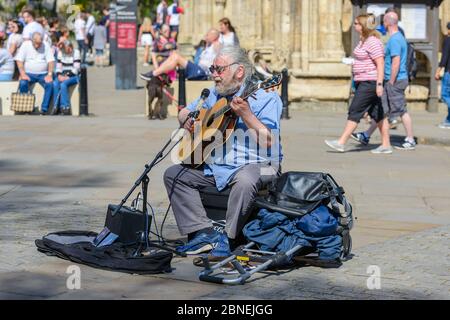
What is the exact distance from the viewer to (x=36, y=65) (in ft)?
61.7

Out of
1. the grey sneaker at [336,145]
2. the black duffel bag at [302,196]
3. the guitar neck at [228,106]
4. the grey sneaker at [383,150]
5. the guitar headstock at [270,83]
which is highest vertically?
the guitar headstock at [270,83]

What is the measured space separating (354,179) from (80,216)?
11.8ft

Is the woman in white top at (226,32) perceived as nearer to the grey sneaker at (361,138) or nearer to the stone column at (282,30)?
the stone column at (282,30)

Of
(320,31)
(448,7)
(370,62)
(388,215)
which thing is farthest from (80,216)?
(448,7)

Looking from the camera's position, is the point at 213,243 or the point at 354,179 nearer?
the point at 213,243

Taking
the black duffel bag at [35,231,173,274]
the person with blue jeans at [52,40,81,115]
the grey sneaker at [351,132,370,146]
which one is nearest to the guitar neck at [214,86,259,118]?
the black duffel bag at [35,231,173,274]

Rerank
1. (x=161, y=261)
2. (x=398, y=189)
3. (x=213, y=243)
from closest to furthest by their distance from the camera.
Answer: (x=161, y=261), (x=213, y=243), (x=398, y=189)

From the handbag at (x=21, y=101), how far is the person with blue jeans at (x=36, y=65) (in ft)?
0.73

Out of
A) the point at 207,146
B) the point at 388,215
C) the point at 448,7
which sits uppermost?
the point at 448,7

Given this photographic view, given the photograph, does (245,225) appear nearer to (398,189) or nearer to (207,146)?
(207,146)

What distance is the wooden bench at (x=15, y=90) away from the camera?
18.6 meters

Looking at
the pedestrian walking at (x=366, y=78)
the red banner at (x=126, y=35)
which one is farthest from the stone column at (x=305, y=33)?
the red banner at (x=126, y=35)

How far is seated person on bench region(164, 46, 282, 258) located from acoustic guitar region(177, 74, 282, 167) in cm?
6

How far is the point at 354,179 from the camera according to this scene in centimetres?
1228
